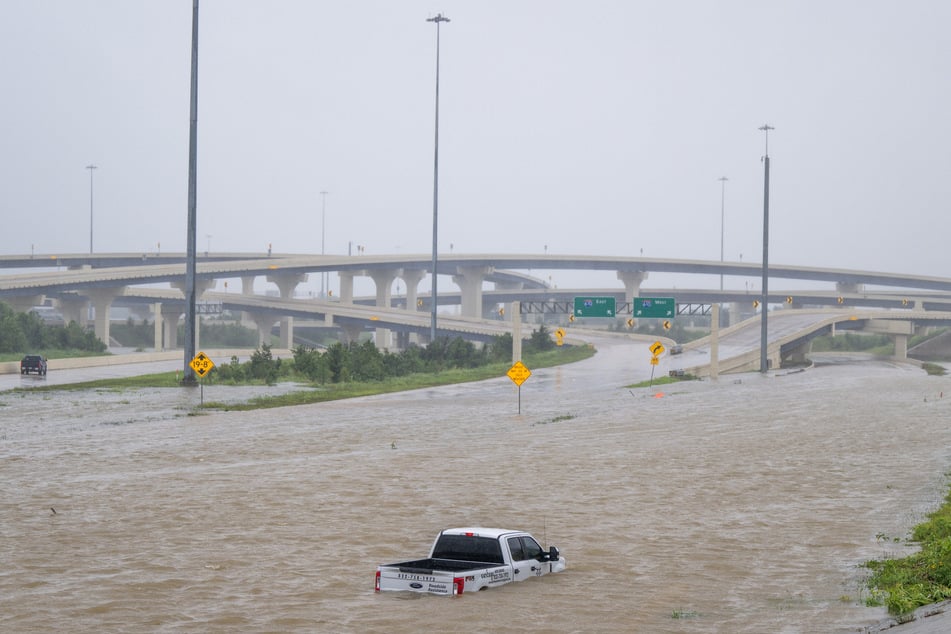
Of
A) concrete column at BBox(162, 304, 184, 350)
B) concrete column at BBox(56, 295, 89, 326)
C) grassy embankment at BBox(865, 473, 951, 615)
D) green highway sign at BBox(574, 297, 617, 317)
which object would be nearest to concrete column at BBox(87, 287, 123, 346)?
concrete column at BBox(56, 295, 89, 326)

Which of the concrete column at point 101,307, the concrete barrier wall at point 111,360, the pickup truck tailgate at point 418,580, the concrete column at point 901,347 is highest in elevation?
the concrete column at point 101,307

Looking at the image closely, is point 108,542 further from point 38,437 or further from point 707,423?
point 707,423

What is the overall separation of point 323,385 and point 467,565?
47710mm

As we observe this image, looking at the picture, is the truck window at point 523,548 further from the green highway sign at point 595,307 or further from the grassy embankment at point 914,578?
the green highway sign at point 595,307

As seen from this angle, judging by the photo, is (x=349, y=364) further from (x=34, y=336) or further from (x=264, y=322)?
(x=264, y=322)

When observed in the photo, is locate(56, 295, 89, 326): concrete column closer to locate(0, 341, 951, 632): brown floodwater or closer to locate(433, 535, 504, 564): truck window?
locate(0, 341, 951, 632): brown floodwater

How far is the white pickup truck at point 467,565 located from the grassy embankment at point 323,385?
106 ft

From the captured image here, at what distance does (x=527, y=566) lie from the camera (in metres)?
17.3

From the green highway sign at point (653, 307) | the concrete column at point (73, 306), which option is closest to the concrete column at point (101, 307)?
the concrete column at point (73, 306)

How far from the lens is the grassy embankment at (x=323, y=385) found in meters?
52.5

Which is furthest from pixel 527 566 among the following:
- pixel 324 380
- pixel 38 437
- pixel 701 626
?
pixel 324 380

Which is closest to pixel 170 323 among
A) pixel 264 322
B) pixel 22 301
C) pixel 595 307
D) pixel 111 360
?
pixel 264 322

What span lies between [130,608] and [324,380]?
50.8 meters

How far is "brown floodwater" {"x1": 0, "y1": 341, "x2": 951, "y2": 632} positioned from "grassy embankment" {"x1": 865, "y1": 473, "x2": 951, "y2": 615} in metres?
0.34
